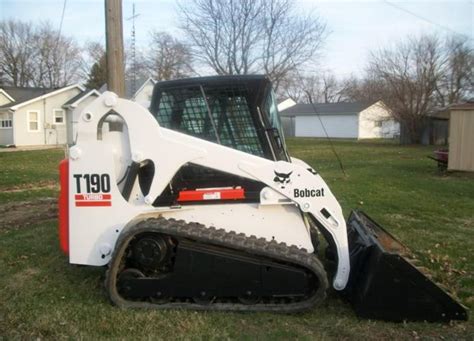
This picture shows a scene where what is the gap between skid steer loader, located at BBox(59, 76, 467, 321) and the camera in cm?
418

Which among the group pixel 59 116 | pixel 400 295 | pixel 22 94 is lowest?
pixel 400 295

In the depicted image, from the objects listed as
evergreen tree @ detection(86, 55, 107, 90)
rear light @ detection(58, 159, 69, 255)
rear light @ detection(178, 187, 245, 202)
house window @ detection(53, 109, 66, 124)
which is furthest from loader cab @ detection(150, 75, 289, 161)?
evergreen tree @ detection(86, 55, 107, 90)

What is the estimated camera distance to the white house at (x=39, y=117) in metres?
35.2

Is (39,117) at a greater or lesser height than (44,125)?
greater

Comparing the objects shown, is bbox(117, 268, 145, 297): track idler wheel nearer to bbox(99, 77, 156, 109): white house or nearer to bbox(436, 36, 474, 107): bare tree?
bbox(99, 77, 156, 109): white house

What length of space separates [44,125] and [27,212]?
29.0 m

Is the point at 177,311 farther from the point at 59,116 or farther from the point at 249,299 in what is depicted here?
the point at 59,116

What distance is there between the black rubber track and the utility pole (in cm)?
348

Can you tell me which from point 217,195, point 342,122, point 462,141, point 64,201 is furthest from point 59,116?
point 217,195

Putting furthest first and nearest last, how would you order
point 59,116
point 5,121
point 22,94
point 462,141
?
point 22,94, point 59,116, point 5,121, point 462,141

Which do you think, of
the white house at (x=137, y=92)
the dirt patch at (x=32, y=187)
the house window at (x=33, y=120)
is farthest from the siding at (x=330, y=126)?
the dirt patch at (x=32, y=187)

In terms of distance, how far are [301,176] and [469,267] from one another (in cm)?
259

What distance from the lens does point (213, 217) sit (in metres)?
4.55

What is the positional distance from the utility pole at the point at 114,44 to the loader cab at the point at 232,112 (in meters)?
2.59
